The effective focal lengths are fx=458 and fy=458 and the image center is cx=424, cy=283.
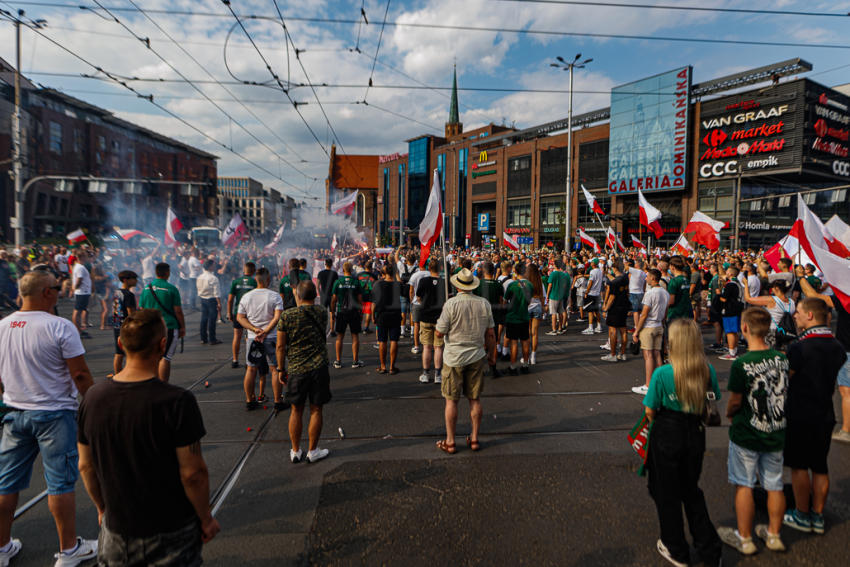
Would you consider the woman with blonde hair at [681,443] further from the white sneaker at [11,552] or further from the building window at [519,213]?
the building window at [519,213]

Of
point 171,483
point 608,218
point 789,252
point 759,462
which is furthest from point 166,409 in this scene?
point 608,218

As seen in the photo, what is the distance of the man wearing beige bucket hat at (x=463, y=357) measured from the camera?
460 cm

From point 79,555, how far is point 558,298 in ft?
32.4

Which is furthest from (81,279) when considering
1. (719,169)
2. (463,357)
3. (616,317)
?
(719,169)

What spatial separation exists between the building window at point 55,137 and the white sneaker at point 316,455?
5906cm

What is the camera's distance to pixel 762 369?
2.95 meters

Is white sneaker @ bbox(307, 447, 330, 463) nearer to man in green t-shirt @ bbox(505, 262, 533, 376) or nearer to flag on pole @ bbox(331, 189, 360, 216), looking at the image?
man in green t-shirt @ bbox(505, 262, 533, 376)

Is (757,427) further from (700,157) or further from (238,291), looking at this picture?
(700,157)

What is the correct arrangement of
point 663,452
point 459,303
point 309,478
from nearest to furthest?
point 663,452 < point 309,478 < point 459,303

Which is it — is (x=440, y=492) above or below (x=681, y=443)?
below

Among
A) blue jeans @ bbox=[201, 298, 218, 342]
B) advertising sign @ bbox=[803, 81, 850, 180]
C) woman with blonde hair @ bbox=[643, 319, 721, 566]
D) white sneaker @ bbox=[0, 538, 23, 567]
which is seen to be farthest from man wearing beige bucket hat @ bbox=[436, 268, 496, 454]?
advertising sign @ bbox=[803, 81, 850, 180]

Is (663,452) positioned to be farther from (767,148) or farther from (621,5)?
(767,148)

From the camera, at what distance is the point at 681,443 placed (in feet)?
9.11

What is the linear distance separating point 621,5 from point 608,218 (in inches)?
1447
